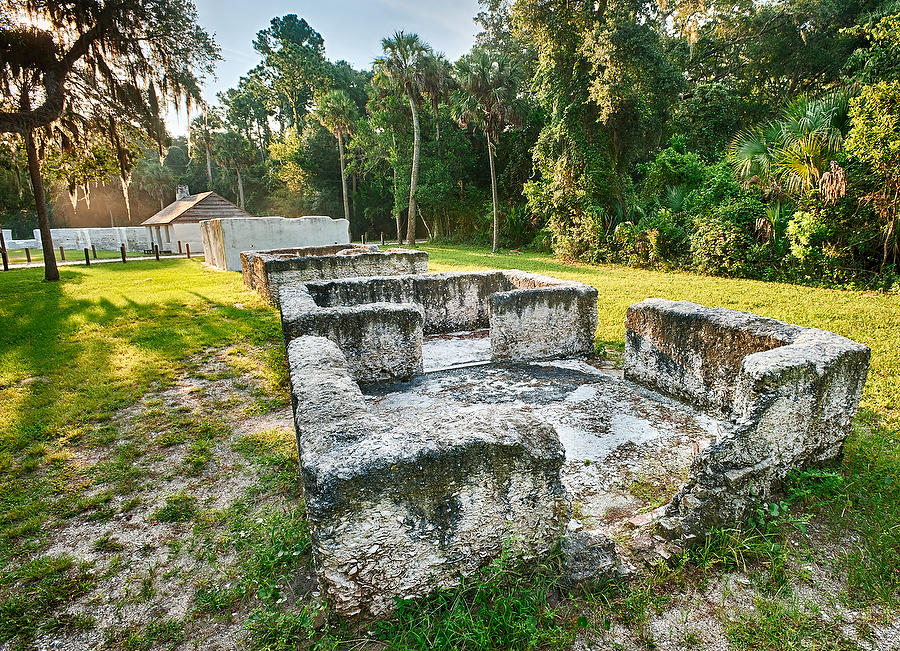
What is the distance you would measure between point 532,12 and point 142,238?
2982 centimetres

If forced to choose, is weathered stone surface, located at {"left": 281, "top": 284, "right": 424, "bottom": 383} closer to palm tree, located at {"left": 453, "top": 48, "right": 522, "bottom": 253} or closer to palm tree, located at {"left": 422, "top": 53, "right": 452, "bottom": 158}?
palm tree, located at {"left": 453, "top": 48, "right": 522, "bottom": 253}

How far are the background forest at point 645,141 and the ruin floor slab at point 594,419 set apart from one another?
788cm

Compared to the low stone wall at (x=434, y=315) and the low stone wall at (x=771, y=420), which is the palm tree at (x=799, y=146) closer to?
the low stone wall at (x=434, y=315)

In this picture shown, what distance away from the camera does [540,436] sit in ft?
7.17

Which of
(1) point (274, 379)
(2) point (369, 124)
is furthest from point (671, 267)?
(2) point (369, 124)

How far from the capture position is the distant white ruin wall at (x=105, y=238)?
3212cm

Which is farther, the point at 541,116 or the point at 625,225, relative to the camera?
the point at 541,116

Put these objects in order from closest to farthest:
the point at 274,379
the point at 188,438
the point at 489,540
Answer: the point at 489,540, the point at 188,438, the point at 274,379

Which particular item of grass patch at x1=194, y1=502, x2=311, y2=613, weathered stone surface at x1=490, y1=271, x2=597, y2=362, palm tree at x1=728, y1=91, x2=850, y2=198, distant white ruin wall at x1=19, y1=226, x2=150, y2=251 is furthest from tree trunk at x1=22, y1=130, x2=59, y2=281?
palm tree at x1=728, y1=91, x2=850, y2=198

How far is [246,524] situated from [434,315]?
4744 millimetres

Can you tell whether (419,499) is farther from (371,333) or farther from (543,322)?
(543,322)

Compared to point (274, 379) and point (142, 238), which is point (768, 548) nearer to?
point (274, 379)

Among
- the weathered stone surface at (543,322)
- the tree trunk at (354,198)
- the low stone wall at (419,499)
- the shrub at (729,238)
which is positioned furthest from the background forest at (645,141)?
the low stone wall at (419,499)

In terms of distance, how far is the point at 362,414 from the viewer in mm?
2326
